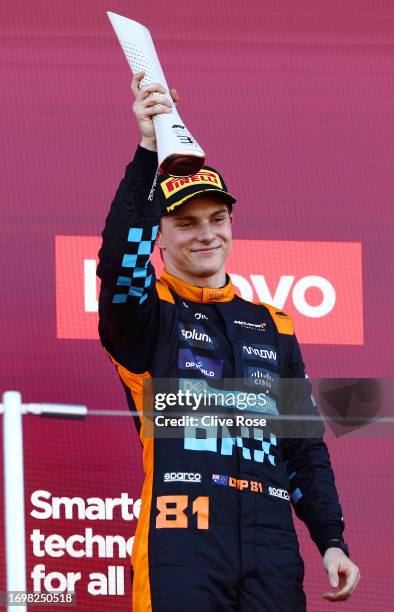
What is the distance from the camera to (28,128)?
255 centimetres

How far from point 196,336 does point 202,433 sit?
0.16 meters

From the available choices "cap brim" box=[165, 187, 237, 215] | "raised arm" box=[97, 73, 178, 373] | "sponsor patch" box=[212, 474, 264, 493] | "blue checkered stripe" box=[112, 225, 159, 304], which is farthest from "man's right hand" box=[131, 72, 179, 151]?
"sponsor patch" box=[212, 474, 264, 493]

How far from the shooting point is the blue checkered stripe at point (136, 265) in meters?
1.74

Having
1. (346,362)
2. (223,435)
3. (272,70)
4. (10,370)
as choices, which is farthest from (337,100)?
(223,435)

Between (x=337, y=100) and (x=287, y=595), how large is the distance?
1.25 metres

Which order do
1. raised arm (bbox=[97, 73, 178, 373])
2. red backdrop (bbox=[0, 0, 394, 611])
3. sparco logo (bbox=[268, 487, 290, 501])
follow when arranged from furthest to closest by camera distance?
1. red backdrop (bbox=[0, 0, 394, 611])
2. sparco logo (bbox=[268, 487, 290, 501])
3. raised arm (bbox=[97, 73, 178, 373])

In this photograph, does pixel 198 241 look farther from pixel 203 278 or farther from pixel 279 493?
pixel 279 493

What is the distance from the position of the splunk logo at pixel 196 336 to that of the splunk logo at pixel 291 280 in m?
0.58

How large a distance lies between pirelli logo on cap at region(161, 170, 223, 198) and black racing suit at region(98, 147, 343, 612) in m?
0.16

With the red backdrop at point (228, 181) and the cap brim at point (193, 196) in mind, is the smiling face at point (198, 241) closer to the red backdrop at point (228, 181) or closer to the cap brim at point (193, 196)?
the cap brim at point (193, 196)

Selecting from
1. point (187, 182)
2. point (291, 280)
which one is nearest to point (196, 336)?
point (187, 182)

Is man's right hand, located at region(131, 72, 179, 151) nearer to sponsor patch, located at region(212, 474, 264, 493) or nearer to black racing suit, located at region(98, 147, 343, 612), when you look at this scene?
black racing suit, located at region(98, 147, 343, 612)

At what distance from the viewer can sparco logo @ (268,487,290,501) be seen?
1841 mm

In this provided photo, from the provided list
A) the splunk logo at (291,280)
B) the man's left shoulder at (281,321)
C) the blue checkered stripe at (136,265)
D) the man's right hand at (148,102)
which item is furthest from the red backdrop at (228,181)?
the man's right hand at (148,102)
